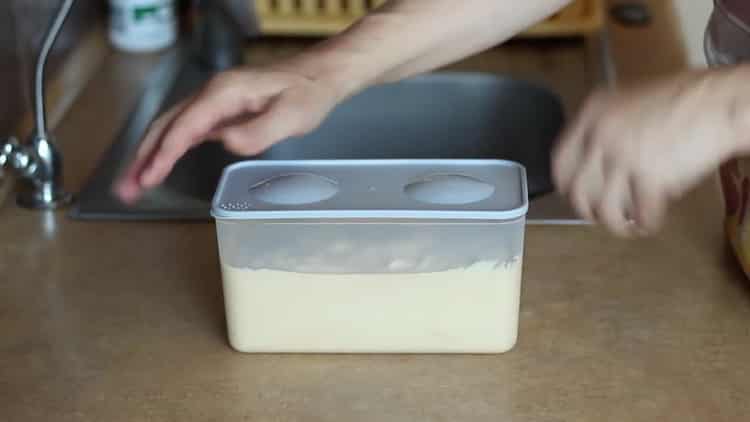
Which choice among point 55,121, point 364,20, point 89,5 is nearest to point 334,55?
point 364,20

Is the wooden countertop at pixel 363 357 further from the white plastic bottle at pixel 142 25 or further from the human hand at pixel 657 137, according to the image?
the white plastic bottle at pixel 142 25

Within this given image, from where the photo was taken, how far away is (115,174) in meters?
1.08

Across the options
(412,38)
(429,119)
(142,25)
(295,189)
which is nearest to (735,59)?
(412,38)

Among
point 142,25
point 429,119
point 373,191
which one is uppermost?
point 373,191

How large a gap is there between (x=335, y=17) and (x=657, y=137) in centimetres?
82

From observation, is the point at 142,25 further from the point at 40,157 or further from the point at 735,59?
the point at 735,59

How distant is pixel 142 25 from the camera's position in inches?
53.6

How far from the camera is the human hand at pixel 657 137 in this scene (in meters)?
0.65

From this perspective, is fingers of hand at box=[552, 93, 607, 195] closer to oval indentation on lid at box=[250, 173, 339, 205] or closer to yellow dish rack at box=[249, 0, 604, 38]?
oval indentation on lid at box=[250, 173, 339, 205]

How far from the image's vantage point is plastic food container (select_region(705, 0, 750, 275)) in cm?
85

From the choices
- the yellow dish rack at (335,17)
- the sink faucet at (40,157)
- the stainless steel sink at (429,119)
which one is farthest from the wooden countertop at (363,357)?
the yellow dish rack at (335,17)

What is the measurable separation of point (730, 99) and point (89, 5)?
38.3 inches

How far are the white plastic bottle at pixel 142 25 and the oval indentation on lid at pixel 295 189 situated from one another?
62 cm

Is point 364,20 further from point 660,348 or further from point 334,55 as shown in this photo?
point 660,348
